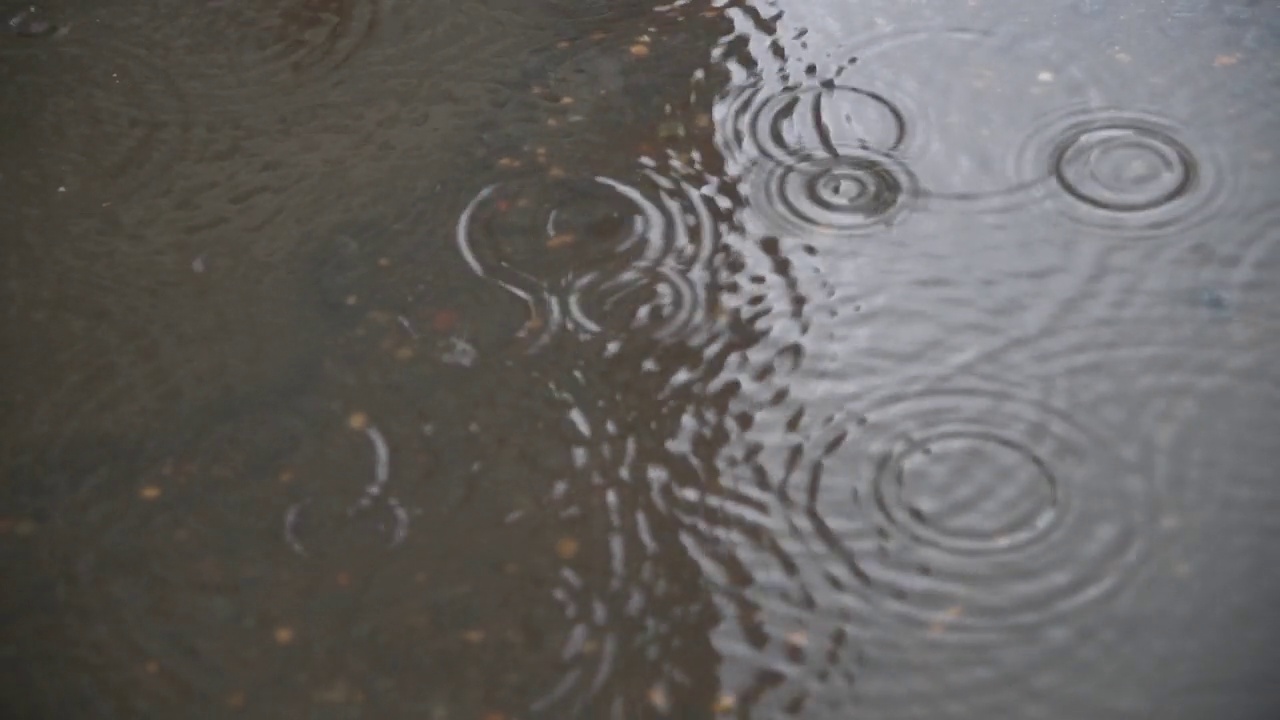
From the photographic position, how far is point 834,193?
1.71m

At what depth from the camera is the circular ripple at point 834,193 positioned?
168 cm

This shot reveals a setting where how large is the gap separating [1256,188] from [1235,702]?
2.28 feet

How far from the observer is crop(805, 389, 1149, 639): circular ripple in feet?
4.46

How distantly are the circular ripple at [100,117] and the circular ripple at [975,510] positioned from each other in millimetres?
930

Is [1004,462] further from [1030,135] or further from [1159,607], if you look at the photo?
[1030,135]

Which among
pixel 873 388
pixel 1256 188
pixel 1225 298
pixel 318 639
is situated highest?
pixel 1256 188

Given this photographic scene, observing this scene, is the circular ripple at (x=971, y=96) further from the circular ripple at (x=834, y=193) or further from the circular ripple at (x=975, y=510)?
the circular ripple at (x=975, y=510)

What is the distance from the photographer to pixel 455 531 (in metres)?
1.43

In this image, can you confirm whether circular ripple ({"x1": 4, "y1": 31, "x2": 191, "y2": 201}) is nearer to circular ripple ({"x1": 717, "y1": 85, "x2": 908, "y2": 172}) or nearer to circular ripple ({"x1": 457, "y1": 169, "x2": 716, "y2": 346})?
circular ripple ({"x1": 457, "y1": 169, "x2": 716, "y2": 346})

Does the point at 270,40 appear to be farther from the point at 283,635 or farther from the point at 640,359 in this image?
the point at 283,635

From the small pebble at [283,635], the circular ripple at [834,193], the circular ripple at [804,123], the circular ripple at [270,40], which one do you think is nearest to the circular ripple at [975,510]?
the circular ripple at [834,193]

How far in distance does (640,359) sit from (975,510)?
387mm

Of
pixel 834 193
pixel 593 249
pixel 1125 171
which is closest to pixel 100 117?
pixel 593 249

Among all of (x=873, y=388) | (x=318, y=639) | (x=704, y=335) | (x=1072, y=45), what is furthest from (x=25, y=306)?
(x=1072, y=45)
